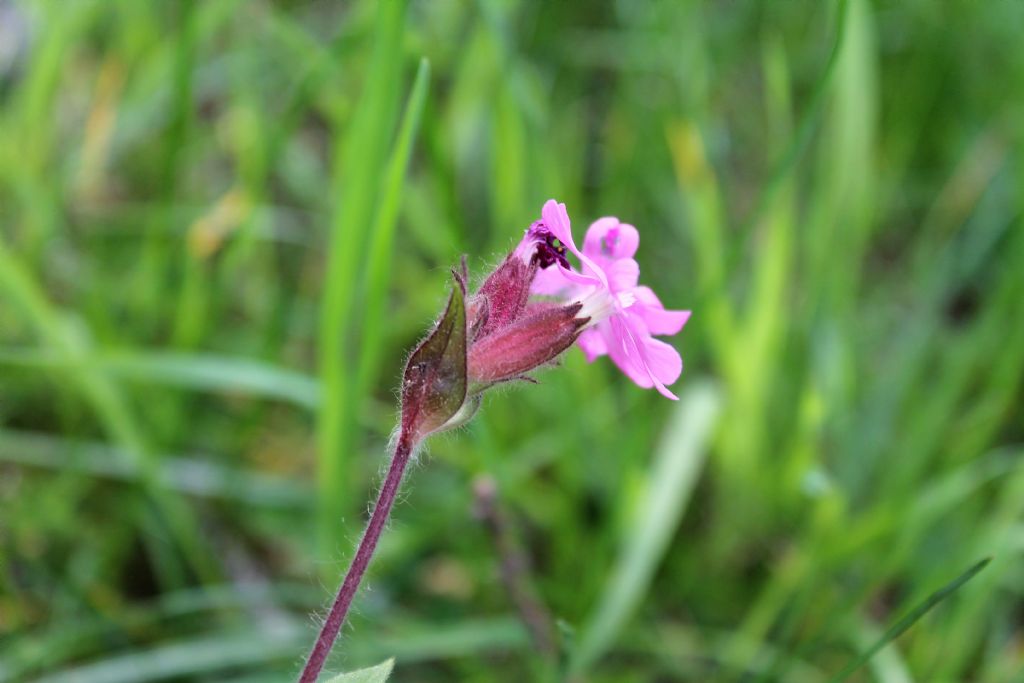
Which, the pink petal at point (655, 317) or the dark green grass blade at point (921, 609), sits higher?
the pink petal at point (655, 317)

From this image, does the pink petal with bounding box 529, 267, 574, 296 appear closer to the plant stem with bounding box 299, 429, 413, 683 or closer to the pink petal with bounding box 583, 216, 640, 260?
the pink petal with bounding box 583, 216, 640, 260

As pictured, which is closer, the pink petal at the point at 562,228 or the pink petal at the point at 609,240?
the pink petal at the point at 562,228

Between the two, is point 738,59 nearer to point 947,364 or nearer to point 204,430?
point 947,364

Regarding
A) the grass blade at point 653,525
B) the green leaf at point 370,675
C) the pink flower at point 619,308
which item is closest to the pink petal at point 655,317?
the pink flower at point 619,308

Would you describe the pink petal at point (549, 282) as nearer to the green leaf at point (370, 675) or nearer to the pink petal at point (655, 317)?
the pink petal at point (655, 317)

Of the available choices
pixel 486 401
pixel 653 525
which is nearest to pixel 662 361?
pixel 653 525

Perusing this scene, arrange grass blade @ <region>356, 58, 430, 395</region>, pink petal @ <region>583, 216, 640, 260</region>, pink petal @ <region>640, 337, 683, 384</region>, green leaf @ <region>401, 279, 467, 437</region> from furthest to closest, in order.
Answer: grass blade @ <region>356, 58, 430, 395</region>
pink petal @ <region>583, 216, 640, 260</region>
pink petal @ <region>640, 337, 683, 384</region>
green leaf @ <region>401, 279, 467, 437</region>

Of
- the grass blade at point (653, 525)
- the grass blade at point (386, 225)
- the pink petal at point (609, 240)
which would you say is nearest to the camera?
the pink petal at point (609, 240)

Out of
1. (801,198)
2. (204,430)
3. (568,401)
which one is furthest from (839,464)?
(204,430)

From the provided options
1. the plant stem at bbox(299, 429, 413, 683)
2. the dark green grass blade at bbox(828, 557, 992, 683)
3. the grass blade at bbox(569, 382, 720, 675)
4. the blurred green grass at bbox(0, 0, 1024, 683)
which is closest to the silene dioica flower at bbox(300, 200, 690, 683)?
the plant stem at bbox(299, 429, 413, 683)
